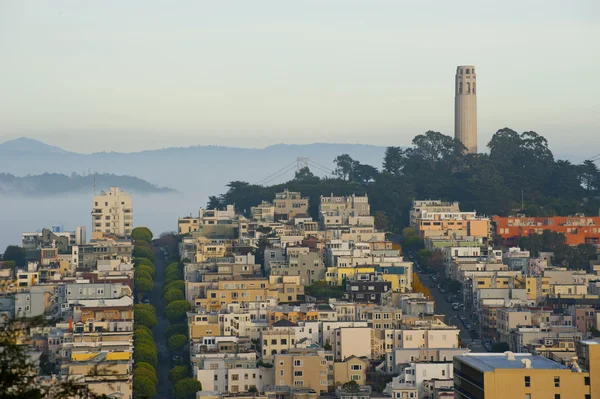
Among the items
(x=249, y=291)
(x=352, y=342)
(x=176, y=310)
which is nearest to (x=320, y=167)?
(x=249, y=291)

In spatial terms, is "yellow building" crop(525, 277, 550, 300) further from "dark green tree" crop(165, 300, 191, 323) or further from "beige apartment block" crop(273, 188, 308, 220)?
"beige apartment block" crop(273, 188, 308, 220)

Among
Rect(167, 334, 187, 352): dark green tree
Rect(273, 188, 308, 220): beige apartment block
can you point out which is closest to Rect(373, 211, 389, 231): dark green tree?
Rect(273, 188, 308, 220): beige apartment block

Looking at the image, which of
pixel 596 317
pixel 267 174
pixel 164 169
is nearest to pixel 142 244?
pixel 596 317

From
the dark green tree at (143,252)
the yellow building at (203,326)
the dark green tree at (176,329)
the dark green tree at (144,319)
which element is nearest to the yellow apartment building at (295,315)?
the yellow building at (203,326)

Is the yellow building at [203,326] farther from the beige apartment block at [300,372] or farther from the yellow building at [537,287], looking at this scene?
the yellow building at [537,287]

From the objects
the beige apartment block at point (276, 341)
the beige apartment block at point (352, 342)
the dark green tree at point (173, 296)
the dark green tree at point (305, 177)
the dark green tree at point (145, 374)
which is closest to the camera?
the dark green tree at point (145, 374)
